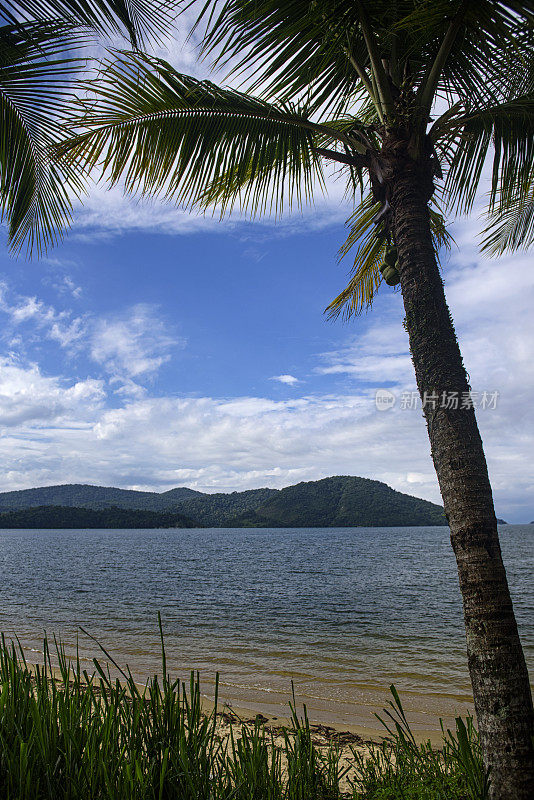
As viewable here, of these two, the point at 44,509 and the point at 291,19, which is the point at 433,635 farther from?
the point at 44,509

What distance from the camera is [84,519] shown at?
495ft

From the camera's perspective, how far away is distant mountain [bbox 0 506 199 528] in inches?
5738

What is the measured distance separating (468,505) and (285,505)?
168 metres

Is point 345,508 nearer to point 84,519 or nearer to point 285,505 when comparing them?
point 285,505

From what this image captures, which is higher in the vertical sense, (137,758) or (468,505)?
(468,505)

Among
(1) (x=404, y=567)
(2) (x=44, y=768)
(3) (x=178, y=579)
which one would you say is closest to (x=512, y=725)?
(2) (x=44, y=768)

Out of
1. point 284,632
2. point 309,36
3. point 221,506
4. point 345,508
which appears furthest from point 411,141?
point 221,506

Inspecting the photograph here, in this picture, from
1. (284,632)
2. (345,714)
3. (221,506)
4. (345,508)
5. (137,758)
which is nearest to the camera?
(137,758)

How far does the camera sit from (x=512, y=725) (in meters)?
2.71

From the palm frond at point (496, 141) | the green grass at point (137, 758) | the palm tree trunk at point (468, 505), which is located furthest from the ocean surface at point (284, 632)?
the palm frond at point (496, 141)

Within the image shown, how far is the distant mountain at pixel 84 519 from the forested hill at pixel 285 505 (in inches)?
26.3

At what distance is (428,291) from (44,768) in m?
3.39

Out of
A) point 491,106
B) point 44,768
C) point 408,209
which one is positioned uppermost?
point 491,106

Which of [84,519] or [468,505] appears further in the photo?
[84,519]
